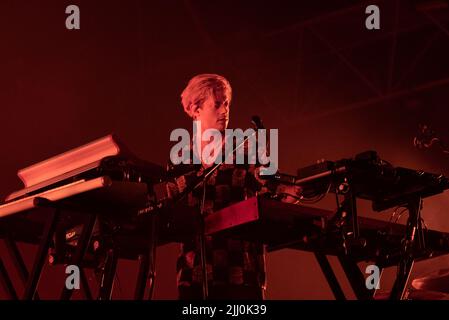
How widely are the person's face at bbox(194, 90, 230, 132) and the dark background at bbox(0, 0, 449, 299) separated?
1.53 m

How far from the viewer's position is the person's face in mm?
2762

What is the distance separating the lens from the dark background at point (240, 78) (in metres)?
4.25

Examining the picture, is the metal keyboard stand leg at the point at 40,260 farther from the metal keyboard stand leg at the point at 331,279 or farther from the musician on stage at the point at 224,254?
the metal keyboard stand leg at the point at 331,279

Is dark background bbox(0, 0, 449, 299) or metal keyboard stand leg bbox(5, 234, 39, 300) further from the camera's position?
dark background bbox(0, 0, 449, 299)

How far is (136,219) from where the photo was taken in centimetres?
208

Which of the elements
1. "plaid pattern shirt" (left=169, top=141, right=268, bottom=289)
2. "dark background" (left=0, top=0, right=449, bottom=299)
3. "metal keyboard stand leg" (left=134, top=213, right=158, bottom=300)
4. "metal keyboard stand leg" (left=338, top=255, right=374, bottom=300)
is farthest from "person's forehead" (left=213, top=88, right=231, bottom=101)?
"dark background" (left=0, top=0, right=449, bottom=299)

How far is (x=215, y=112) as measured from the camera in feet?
9.12

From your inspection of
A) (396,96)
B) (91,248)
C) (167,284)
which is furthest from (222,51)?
(91,248)

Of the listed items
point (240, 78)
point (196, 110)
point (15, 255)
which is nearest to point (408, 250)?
point (196, 110)

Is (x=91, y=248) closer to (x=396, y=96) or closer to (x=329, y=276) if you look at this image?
(x=329, y=276)

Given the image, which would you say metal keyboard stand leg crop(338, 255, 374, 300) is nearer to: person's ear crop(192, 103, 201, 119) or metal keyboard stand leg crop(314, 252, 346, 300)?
metal keyboard stand leg crop(314, 252, 346, 300)

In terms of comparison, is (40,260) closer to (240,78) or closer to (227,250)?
(227,250)

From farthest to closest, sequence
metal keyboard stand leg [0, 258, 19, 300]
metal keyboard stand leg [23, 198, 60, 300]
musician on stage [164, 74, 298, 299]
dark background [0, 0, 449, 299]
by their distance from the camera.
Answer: dark background [0, 0, 449, 299], metal keyboard stand leg [0, 258, 19, 300], musician on stage [164, 74, 298, 299], metal keyboard stand leg [23, 198, 60, 300]

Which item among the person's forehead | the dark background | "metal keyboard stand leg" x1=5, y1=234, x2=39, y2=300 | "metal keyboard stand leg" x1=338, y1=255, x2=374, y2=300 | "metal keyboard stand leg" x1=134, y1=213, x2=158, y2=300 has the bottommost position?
"metal keyboard stand leg" x1=338, y1=255, x2=374, y2=300
